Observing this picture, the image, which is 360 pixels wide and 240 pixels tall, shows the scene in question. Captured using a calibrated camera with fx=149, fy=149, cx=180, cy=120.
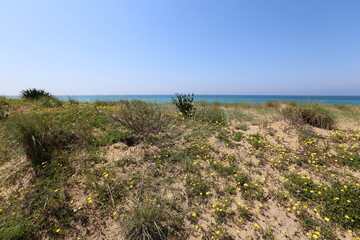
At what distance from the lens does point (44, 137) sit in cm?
357

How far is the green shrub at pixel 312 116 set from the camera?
547 centimetres

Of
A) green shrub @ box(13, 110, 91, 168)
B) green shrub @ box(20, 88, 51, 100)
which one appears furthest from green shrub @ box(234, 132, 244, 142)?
green shrub @ box(20, 88, 51, 100)

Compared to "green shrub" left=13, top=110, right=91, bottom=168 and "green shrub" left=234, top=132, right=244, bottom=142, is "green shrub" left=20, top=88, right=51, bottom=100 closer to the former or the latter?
"green shrub" left=13, top=110, right=91, bottom=168

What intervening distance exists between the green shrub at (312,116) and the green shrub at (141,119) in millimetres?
4609

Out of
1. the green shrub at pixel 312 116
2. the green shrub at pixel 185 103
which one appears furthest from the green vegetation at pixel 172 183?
the green shrub at pixel 185 103

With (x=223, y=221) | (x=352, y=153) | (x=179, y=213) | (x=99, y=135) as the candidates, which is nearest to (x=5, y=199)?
(x=99, y=135)

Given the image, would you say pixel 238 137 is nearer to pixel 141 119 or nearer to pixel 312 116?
pixel 141 119

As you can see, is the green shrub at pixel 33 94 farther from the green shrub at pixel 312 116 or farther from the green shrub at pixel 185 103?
the green shrub at pixel 312 116

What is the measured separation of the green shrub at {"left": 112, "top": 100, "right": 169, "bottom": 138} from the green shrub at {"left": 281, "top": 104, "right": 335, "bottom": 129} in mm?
4609

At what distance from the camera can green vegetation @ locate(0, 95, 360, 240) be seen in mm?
2084

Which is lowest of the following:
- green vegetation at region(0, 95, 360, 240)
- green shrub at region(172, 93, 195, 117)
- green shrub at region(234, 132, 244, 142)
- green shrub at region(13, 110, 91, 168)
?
green vegetation at region(0, 95, 360, 240)

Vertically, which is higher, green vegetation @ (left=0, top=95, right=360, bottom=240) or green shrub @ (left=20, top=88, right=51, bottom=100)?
green shrub @ (left=20, top=88, right=51, bottom=100)

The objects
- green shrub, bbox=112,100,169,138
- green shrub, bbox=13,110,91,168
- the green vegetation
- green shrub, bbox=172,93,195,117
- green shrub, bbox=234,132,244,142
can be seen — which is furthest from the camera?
green shrub, bbox=172,93,195,117

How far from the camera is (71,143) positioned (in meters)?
4.02
